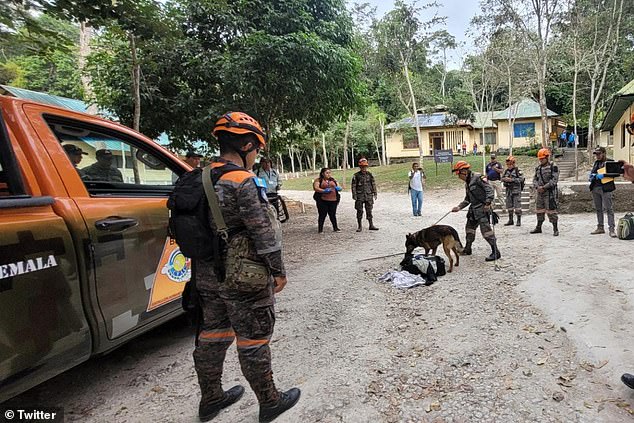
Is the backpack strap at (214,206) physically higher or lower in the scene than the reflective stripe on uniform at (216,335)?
higher

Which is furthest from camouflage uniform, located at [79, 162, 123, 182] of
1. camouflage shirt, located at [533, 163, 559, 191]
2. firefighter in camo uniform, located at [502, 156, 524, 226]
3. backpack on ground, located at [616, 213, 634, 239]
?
firefighter in camo uniform, located at [502, 156, 524, 226]

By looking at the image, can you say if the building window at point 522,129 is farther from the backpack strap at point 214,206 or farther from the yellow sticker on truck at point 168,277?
the backpack strap at point 214,206

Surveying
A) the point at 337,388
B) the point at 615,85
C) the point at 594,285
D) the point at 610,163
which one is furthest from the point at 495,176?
the point at 615,85

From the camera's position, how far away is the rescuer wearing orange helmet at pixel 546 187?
8398mm

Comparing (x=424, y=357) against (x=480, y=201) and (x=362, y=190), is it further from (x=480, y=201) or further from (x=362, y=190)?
(x=362, y=190)

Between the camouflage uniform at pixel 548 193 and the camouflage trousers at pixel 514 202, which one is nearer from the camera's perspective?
the camouflage uniform at pixel 548 193

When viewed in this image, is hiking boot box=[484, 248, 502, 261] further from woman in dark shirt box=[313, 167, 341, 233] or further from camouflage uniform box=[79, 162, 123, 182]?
camouflage uniform box=[79, 162, 123, 182]

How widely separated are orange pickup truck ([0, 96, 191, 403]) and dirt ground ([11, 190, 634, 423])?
635mm

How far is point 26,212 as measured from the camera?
2.13 metres

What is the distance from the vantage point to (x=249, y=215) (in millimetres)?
2217

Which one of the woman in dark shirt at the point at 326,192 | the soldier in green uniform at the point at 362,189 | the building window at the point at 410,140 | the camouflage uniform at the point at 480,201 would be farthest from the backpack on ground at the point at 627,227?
the building window at the point at 410,140

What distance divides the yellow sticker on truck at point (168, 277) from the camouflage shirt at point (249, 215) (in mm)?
966

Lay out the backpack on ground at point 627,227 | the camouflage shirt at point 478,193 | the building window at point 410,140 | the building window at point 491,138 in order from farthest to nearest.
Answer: the building window at point 410,140, the building window at point 491,138, the backpack on ground at point 627,227, the camouflage shirt at point 478,193

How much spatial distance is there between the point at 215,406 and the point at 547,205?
8.35 m
